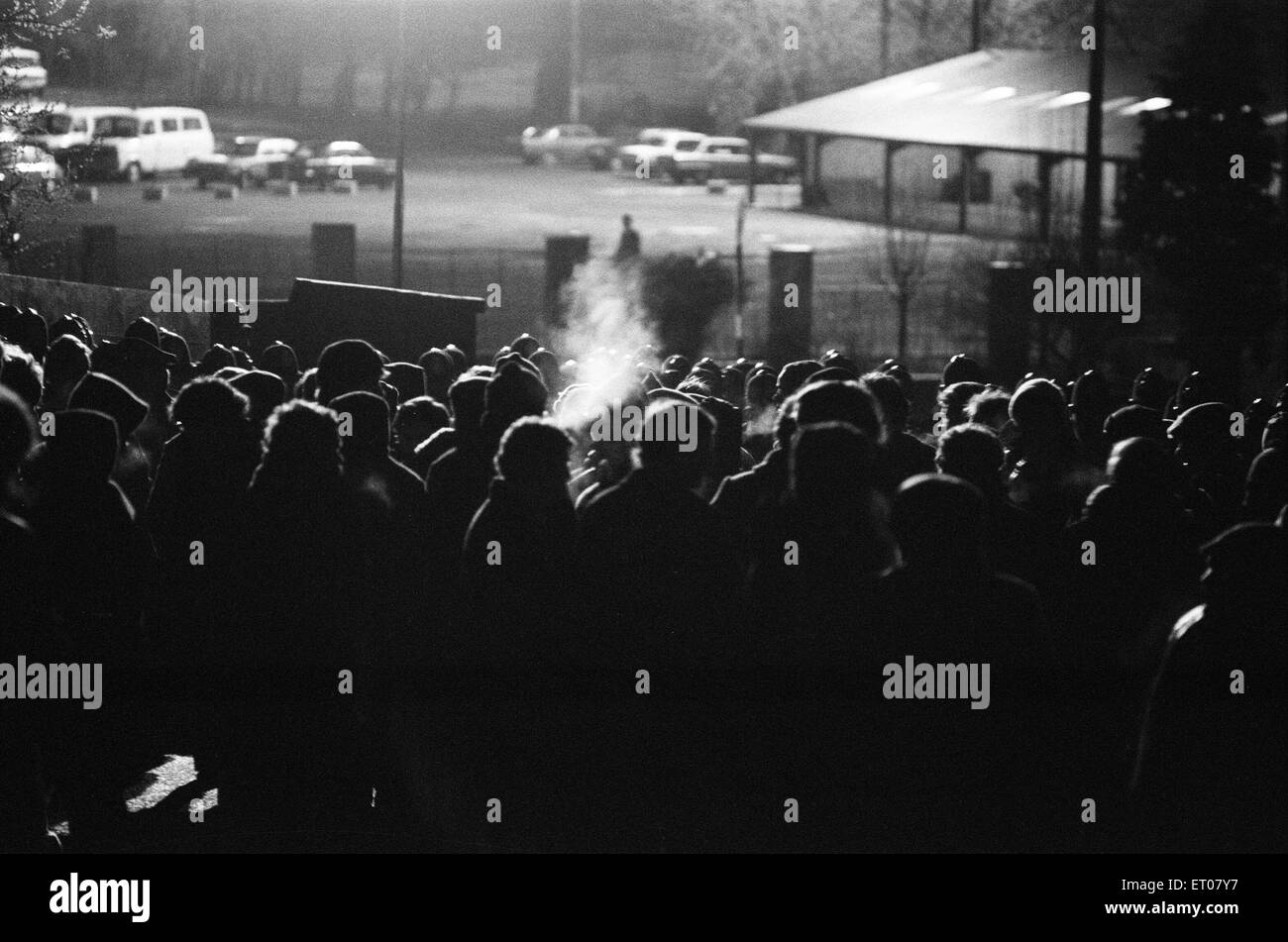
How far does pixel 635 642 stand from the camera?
5.22 m

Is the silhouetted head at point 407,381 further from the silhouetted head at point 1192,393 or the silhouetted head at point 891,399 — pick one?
the silhouetted head at point 1192,393

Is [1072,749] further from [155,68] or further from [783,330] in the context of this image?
Result: [155,68]

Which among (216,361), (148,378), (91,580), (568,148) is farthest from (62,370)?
(568,148)

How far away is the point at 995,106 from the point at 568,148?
27159 millimetres

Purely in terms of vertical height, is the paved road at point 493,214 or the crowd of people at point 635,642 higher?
the paved road at point 493,214

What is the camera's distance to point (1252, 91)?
2388 centimetres

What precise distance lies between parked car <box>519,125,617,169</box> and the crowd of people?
58.7m

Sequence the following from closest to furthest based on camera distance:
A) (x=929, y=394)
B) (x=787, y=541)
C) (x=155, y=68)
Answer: (x=787, y=541) < (x=929, y=394) < (x=155, y=68)

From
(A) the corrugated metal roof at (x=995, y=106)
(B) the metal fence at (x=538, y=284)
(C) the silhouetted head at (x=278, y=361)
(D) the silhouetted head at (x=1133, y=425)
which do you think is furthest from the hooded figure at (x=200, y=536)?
(A) the corrugated metal roof at (x=995, y=106)

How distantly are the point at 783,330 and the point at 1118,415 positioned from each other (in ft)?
60.3

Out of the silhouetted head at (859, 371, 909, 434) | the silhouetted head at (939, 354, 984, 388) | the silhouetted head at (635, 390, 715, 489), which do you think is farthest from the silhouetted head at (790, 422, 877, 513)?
the silhouetted head at (939, 354, 984, 388)

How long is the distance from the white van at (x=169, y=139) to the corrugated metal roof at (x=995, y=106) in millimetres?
16378

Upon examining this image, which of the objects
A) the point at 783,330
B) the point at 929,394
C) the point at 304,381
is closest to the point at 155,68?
the point at 783,330

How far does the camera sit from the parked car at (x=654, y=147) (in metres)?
60.5
